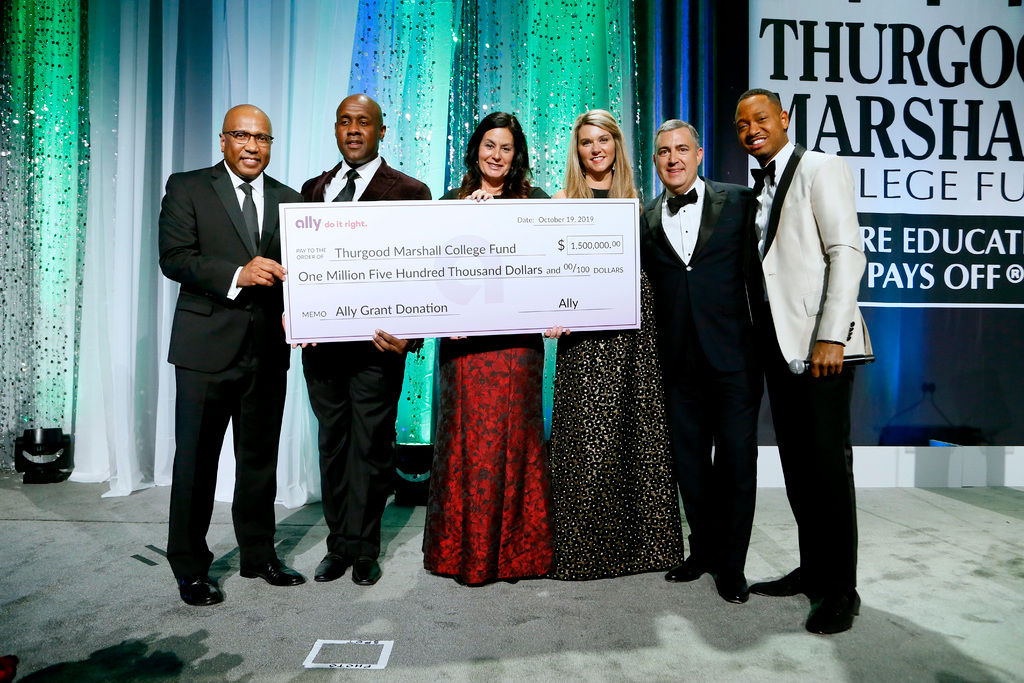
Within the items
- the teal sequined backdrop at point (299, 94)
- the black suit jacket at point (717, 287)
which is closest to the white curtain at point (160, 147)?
the teal sequined backdrop at point (299, 94)

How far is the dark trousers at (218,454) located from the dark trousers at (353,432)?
15 centimetres

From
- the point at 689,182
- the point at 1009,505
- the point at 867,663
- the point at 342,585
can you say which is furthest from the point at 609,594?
the point at 1009,505

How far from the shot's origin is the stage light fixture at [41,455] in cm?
346

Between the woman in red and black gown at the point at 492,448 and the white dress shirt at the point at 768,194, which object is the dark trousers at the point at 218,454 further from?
the white dress shirt at the point at 768,194

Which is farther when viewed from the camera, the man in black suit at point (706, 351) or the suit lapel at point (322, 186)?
the suit lapel at point (322, 186)

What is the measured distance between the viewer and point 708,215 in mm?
2086

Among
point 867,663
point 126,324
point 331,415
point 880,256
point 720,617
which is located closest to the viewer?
point 867,663

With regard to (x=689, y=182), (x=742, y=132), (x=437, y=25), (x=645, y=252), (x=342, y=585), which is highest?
(x=437, y=25)

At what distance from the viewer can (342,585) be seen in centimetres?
216

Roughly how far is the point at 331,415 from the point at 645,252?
1.19 metres

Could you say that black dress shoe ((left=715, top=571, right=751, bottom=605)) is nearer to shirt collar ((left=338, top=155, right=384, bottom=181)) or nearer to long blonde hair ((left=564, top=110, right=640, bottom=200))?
long blonde hair ((left=564, top=110, right=640, bottom=200))

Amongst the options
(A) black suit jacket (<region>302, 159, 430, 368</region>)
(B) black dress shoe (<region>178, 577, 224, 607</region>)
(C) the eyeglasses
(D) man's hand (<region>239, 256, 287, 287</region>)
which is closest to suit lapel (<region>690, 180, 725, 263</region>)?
(A) black suit jacket (<region>302, 159, 430, 368</region>)

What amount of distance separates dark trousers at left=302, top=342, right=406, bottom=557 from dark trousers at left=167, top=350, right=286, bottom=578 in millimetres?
146

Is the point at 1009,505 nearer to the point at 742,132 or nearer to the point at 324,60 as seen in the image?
the point at 742,132
